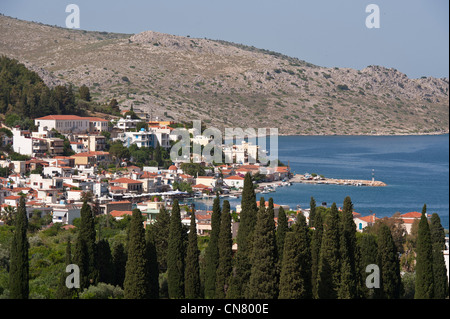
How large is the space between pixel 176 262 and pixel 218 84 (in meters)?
88.8

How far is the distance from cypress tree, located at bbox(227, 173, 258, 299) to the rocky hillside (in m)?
60.9

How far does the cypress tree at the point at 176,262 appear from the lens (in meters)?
17.7

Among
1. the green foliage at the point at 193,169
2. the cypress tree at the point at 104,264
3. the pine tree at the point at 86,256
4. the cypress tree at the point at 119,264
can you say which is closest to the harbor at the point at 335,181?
the green foliage at the point at 193,169

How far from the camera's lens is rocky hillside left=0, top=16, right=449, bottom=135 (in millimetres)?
93188

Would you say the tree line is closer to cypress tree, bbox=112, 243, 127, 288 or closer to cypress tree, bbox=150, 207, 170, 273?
cypress tree, bbox=112, 243, 127, 288

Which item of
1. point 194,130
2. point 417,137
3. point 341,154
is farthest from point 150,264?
point 417,137

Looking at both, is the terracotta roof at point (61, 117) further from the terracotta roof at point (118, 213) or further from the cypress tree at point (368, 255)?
the cypress tree at point (368, 255)

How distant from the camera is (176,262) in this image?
705 inches

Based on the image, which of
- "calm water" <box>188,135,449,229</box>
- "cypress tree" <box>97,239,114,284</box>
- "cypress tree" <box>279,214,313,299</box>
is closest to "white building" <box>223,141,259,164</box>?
"calm water" <box>188,135,449,229</box>

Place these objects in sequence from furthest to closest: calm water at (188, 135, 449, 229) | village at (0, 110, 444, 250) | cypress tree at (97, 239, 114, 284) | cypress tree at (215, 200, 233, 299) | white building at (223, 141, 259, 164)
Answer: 1. white building at (223, 141, 259, 164)
2. calm water at (188, 135, 449, 229)
3. village at (0, 110, 444, 250)
4. cypress tree at (215, 200, 233, 299)
5. cypress tree at (97, 239, 114, 284)

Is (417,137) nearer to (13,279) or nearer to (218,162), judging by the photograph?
(218,162)

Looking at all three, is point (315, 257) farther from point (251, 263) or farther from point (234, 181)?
point (234, 181)

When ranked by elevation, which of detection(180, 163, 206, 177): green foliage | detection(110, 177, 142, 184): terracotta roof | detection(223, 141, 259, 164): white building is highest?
detection(223, 141, 259, 164): white building
